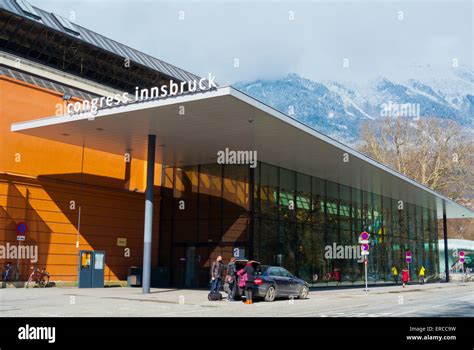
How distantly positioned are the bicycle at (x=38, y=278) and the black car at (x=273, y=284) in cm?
990

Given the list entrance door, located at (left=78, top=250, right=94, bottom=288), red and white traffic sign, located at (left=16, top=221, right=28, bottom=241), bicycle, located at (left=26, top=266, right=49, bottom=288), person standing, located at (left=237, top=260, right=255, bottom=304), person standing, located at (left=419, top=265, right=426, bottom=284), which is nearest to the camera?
person standing, located at (left=237, top=260, right=255, bottom=304)

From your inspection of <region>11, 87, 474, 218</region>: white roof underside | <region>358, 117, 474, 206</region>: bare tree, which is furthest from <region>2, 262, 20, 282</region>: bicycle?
<region>358, 117, 474, 206</region>: bare tree

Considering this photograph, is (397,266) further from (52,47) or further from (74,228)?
(52,47)

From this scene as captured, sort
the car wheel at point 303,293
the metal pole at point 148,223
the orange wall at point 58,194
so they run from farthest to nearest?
the orange wall at point 58,194 → the metal pole at point 148,223 → the car wheel at point 303,293

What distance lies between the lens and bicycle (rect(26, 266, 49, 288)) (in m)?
25.9

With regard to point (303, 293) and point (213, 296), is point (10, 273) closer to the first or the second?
point (213, 296)

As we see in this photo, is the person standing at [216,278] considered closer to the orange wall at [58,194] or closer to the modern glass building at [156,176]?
the modern glass building at [156,176]

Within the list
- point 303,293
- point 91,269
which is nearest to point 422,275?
point 303,293

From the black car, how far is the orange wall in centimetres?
1042

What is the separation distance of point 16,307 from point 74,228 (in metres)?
12.2

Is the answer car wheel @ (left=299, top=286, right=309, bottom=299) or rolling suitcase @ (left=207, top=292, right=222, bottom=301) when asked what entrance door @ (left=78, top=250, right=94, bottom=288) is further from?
car wheel @ (left=299, top=286, right=309, bottom=299)

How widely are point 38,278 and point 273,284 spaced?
1116 centimetres

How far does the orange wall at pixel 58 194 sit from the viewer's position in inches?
1024

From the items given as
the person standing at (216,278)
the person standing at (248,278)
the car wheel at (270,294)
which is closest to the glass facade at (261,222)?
the person standing at (216,278)
